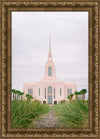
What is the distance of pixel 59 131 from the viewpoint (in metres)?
3.40

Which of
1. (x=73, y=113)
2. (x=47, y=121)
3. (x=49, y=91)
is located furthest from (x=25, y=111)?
(x=73, y=113)

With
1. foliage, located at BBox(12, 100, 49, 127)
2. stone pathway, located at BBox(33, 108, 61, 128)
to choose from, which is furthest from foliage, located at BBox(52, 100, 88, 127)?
foliage, located at BBox(12, 100, 49, 127)

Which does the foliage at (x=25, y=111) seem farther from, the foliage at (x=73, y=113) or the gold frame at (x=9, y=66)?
the foliage at (x=73, y=113)

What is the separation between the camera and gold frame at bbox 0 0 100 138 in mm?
3398

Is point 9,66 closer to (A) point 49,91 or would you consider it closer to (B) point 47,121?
(A) point 49,91

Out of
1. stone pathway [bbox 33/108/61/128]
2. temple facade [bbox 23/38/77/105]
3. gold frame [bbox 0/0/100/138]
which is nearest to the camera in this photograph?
gold frame [bbox 0/0/100/138]

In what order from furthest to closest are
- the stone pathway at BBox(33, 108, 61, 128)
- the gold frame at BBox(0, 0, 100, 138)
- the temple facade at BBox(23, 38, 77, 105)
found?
the temple facade at BBox(23, 38, 77, 105) → the stone pathway at BBox(33, 108, 61, 128) → the gold frame at BBox(0, 0, 100, 138)

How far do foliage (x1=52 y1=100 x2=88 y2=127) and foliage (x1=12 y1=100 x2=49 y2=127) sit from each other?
405mm

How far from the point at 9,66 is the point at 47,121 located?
1506 mm

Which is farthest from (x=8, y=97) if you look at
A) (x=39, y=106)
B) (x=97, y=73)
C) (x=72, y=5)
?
(x=72, y=5)

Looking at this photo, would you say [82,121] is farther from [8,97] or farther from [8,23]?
[8,23]

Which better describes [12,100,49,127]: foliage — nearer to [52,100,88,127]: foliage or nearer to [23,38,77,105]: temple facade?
[23,38,77,105]: temple facade

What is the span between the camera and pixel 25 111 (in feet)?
12.9

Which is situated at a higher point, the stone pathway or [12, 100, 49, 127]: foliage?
[12, 100, 49, 127]: foliage
